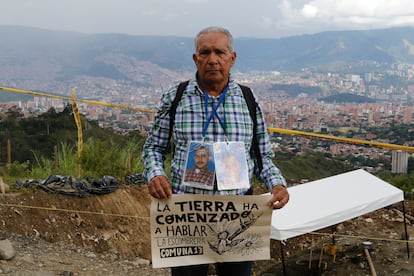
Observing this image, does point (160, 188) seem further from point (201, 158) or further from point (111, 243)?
point (111, 243)

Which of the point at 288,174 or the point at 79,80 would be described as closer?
the point at 288,174

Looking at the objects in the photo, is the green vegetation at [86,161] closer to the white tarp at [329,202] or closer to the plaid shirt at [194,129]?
the white tarp at [329,202]

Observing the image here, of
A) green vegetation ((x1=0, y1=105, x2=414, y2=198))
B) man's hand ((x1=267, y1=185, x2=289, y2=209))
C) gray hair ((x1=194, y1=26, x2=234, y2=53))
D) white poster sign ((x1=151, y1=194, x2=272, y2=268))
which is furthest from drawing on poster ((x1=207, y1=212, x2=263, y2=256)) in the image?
green vegetation ((x1=0, y1=105, x2=414, y2=198))

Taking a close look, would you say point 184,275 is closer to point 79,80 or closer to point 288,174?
point 288,174

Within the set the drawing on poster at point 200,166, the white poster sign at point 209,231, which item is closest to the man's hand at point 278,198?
the white poster sign at point 209,231

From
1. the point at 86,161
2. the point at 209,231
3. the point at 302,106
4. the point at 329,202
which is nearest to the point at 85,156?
the point at 86,161

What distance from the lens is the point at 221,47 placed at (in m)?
2.07

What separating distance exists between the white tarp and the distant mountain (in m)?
31.3

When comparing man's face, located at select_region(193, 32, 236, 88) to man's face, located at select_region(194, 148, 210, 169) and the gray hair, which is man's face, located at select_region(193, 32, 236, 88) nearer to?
the gray hair

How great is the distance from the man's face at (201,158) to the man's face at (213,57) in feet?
0.95

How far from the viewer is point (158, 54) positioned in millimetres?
75375

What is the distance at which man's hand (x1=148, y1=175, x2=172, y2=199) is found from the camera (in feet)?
6.79

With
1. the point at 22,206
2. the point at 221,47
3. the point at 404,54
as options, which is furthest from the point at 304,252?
the point at 404,54

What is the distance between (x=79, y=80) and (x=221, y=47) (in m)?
55.6
